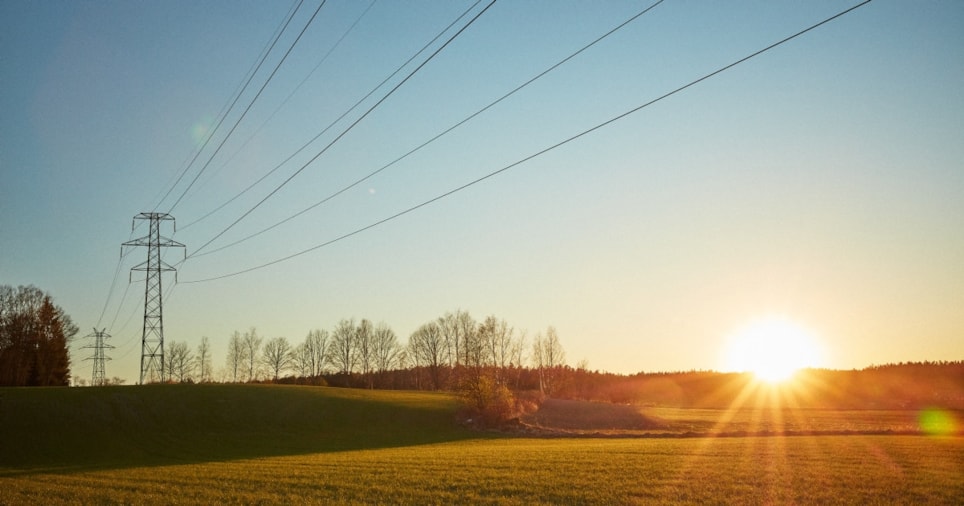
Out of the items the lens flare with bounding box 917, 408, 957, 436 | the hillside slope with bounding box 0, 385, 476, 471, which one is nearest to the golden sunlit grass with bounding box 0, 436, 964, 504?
the hillside slope with bounding box 0, 385, 476, 471

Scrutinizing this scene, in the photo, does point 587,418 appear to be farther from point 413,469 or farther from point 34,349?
point 34,349

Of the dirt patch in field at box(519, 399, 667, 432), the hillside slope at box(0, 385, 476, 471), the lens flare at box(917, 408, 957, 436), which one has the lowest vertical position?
the lens flare at box(917, 408, 957, 436)

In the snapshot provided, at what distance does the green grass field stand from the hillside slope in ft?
0.88

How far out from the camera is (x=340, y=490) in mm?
21078

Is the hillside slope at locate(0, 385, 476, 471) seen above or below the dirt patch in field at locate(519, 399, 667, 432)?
above

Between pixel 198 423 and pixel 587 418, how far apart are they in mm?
42076

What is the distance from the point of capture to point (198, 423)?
58.4 metres

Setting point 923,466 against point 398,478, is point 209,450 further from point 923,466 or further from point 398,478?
point 923,466

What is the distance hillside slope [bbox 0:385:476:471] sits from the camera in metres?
43.5

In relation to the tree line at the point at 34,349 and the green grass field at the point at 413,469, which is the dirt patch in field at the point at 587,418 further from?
the tree line at the point at 34,349

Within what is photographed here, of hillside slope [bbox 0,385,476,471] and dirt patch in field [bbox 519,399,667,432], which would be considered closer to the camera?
hillside slope [bbox 0,385,476,471]

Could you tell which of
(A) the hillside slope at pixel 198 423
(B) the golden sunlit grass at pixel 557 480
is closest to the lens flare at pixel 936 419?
(B) the golden sunlit grass at pixel 557 480

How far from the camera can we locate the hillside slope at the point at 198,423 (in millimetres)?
43469

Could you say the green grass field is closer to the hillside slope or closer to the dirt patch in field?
the hillside slope
